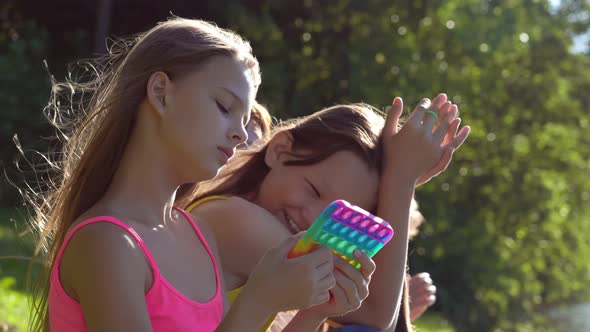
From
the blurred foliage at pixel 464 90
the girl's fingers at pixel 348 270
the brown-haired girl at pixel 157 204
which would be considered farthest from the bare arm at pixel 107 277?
the blurred foliage at pixel 464 90

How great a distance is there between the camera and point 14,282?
5605 millimetres

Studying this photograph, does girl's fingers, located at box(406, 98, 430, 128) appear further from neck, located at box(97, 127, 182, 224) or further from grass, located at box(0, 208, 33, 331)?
grass, located at box(0, 208, 33, 331)

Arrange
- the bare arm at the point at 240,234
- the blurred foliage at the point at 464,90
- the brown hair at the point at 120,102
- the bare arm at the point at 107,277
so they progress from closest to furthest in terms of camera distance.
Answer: the bare arm at the point at 107,277 < the brown hair at the point at 120,102 < the bare arm at the point at 240,234 < the blurred foliage at the point at 464,90

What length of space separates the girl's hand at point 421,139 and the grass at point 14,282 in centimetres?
103

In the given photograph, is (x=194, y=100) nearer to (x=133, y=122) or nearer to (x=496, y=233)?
(x=133, y=122)

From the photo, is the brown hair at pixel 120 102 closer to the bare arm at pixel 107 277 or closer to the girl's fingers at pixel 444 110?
the bare arm at pixel 107 277

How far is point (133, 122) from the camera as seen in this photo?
2010mm

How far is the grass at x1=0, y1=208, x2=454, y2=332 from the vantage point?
4.36m

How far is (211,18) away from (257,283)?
27.6ft

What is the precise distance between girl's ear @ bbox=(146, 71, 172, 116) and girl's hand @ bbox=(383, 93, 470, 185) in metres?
0.78

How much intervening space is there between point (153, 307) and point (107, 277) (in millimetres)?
154

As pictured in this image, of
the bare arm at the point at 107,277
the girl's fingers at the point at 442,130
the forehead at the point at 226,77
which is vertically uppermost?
the forehead at the point at 226,77

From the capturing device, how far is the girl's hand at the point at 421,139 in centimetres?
256

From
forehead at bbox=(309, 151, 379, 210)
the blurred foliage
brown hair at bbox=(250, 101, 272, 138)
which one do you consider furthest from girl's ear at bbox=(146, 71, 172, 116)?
the blurred foliage
